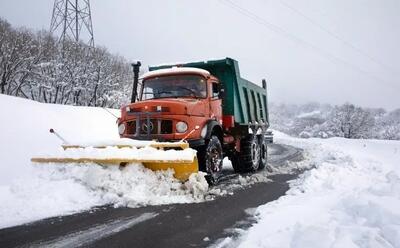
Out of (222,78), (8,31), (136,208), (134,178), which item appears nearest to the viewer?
(136,208)

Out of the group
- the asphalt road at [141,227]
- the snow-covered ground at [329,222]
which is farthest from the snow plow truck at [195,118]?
the snow-covered ground at [329,222]

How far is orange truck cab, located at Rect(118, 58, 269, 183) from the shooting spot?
8.62 metres

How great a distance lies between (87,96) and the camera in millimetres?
36906

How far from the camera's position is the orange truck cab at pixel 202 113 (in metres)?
8.62

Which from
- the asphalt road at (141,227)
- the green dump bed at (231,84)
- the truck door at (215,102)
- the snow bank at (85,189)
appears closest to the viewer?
the asphalt road at (141,227)

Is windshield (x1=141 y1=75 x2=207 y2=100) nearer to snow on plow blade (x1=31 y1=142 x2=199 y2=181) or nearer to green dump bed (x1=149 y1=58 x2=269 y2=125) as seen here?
green dump bed (x1=149 y1=58 x2=269 y2=125)

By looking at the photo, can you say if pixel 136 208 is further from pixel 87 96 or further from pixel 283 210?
pixel 87 96

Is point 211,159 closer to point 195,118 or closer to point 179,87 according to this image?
point 195,118

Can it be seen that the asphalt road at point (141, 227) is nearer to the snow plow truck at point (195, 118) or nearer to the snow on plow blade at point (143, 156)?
the snow on plow blade at point (143, 156)

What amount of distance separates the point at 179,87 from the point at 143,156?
2974mm

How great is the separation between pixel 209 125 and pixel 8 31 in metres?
26.4

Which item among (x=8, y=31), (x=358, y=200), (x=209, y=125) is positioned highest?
(x=8, y=31)

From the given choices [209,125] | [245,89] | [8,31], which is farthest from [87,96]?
[209,125]

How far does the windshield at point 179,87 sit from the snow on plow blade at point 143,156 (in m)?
2.29
